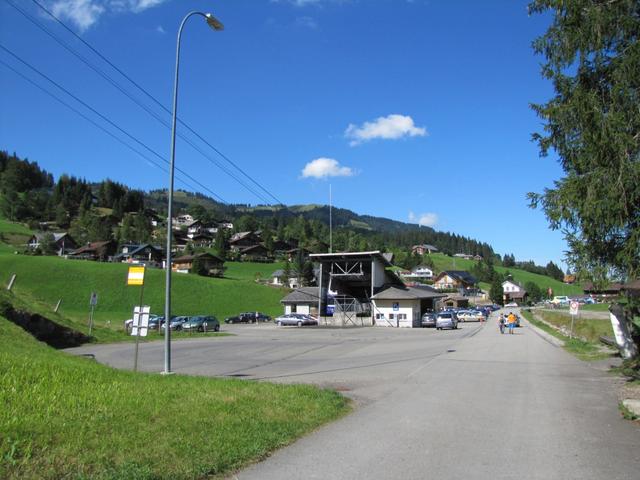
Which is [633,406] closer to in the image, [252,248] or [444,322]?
[444,322]

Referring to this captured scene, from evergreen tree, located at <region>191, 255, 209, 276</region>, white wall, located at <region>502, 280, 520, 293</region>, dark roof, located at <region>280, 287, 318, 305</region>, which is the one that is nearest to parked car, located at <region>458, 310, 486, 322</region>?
dark roof, located at <region>280, 287, 318, 305</region>

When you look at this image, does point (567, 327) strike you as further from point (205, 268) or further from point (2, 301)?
point (205, 268)

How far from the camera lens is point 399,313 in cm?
6100


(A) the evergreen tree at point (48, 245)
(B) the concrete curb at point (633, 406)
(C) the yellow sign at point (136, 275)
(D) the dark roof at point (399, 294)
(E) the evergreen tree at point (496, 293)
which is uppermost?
(A) the evergreen tree at point (48, 245)

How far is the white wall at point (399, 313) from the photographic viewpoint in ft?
199

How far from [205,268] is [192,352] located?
8290 centimetres

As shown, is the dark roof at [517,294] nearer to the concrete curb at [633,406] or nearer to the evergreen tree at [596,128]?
the evergreen tree at [596,128]

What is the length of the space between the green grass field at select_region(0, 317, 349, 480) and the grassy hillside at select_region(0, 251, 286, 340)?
179ft

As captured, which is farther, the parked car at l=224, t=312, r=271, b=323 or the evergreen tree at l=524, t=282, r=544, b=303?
the evergreen tree at l=524, t=282, r=544, b=303

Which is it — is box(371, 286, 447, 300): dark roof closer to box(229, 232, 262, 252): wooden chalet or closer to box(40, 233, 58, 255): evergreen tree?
box(40, 233, 58, 255): evergreen tree

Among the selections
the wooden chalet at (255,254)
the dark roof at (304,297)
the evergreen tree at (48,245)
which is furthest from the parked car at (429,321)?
the wooden chalet at (255,254)

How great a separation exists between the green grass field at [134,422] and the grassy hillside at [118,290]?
54.5m

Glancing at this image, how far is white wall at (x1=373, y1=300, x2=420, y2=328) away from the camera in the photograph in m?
60.5

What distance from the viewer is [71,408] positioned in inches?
283
